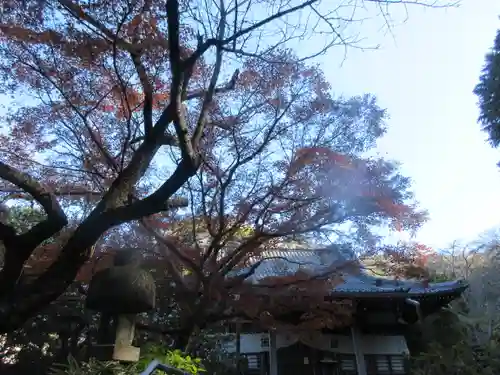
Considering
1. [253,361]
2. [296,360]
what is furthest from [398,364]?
[253,361]

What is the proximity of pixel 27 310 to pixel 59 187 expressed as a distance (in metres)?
2.76

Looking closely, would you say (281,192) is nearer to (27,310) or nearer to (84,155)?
(84,155)

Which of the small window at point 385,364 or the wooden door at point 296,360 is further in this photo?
the wooden door at point 296,360

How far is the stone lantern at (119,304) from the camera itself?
11.3 feet

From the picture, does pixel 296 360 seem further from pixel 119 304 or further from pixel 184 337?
pixel 119 304

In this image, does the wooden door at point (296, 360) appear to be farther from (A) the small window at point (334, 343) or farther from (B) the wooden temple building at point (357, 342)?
(A) the small window at point (334, 343)

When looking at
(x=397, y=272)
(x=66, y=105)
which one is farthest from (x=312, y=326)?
(x=66, y=105)

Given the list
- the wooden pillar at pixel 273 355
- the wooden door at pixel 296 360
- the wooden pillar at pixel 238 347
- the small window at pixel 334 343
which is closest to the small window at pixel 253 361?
the wooden pillar at pixel 238 347

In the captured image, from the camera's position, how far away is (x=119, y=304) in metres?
3.45

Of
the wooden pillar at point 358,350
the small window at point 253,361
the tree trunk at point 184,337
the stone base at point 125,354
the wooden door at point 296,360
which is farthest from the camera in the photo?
the small window at point 253,361

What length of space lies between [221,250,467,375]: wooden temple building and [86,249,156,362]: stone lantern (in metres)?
5.80

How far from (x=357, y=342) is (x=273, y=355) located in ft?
6.38

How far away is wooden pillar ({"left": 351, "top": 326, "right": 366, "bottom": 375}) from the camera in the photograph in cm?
909

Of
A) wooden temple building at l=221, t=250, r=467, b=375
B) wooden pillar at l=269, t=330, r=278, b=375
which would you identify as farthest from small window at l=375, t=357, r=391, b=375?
wooden pillar at l=269, t=330, r=278, b=375
